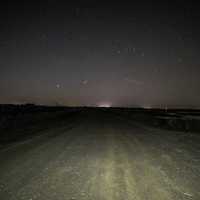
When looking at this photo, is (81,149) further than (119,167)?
Yes

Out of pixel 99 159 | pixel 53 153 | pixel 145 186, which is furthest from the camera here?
pixel 53 153

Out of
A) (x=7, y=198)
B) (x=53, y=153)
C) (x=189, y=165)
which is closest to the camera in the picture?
(x=7, y=198)

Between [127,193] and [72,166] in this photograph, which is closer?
[127,193]

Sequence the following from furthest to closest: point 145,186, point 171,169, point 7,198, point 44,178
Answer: point 171,169, point 44,178, point 145,186, point 7,198

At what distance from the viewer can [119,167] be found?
7086 mm

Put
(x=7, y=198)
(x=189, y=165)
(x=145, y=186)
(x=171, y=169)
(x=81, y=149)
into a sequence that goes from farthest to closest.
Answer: (x=81, y=149) < (x=189, y=165) < (x=171, y=169) < (x=145, y=186) < (x=7, y=198)

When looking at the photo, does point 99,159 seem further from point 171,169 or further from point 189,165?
point 189,165

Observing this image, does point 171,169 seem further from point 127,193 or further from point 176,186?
point 127,193

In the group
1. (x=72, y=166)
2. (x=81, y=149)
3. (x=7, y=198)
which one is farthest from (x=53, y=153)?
(x=7, y=198)

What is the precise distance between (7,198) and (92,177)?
2.58m

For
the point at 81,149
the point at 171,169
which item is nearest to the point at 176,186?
the point at 171,169

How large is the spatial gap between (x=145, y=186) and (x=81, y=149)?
17.3 feet

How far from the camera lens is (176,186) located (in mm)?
5484

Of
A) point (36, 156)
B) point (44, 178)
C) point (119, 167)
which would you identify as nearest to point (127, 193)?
point (119, 167)
